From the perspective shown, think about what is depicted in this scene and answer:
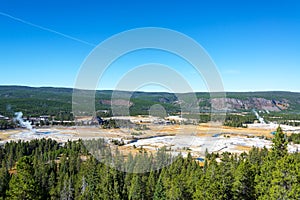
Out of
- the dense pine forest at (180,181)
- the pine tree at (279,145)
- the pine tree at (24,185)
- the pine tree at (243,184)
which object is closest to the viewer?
the pine tree at (24,185)

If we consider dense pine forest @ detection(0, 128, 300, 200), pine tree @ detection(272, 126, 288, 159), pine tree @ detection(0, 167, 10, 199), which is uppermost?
pine tree @ detection(272, 126, 288, 159)

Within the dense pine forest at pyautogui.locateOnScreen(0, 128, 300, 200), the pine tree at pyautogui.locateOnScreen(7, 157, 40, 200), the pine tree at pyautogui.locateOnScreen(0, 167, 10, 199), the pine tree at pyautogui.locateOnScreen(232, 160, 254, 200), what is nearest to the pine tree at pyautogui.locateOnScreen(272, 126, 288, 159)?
the dense pine forest at pyautogui.locateOnScreen(0, 128, 300, 200)

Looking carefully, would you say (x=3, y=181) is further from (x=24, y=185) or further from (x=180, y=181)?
(x=180, y=181)

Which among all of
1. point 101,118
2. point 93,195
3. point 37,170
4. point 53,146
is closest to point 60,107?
point 101,118

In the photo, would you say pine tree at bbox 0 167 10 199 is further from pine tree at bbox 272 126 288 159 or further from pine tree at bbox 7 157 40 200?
pine tree at bbox 272 126 288 159

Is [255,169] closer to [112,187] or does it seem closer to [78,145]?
[112,187]

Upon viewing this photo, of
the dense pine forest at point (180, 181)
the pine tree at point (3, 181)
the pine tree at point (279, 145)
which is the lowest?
the pine tree at point (3, 181)

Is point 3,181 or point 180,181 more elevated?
point 180,181

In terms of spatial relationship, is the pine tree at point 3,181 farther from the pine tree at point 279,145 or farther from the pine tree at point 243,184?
the pine tree at point 279,145

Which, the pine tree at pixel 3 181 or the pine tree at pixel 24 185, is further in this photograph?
the pine tree at pixel 3 181

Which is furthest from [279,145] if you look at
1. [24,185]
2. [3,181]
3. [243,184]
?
[3,181]

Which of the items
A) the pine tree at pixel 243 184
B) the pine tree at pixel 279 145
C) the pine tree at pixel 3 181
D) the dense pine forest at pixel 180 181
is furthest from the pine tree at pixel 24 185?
the pine tree at pixel 3 181
